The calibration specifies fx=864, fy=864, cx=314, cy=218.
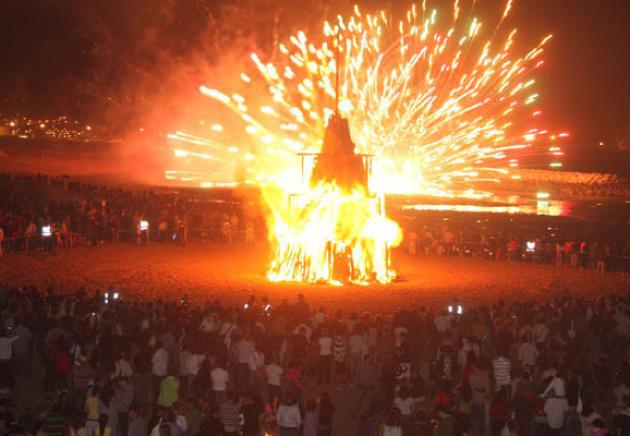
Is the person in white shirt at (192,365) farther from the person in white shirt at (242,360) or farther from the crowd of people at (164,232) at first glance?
the crowd of people at (164,232)

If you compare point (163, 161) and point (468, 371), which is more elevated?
point (163, 161)

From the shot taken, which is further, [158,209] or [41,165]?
[41,165]

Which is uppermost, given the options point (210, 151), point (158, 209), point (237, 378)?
point (210, 151)

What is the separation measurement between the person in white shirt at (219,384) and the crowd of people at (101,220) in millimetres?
17545

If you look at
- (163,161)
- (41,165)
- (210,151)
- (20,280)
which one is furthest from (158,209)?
(210,151)

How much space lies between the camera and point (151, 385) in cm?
1388

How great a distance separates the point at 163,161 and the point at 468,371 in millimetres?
62645

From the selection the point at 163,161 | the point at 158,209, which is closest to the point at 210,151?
the point at 163,161

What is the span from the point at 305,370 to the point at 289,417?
4051mm

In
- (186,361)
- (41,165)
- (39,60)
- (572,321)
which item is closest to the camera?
(186,361)

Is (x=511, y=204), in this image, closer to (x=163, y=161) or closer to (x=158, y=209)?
(x=163, y=161)

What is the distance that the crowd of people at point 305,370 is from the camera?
1143cm

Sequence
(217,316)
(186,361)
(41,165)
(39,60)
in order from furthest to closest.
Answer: (41,165), (39,60), (217,316), (186,361)

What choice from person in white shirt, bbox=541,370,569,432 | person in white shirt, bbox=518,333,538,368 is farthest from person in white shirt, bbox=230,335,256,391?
person in white shirt, bbox=541,370,569,432
